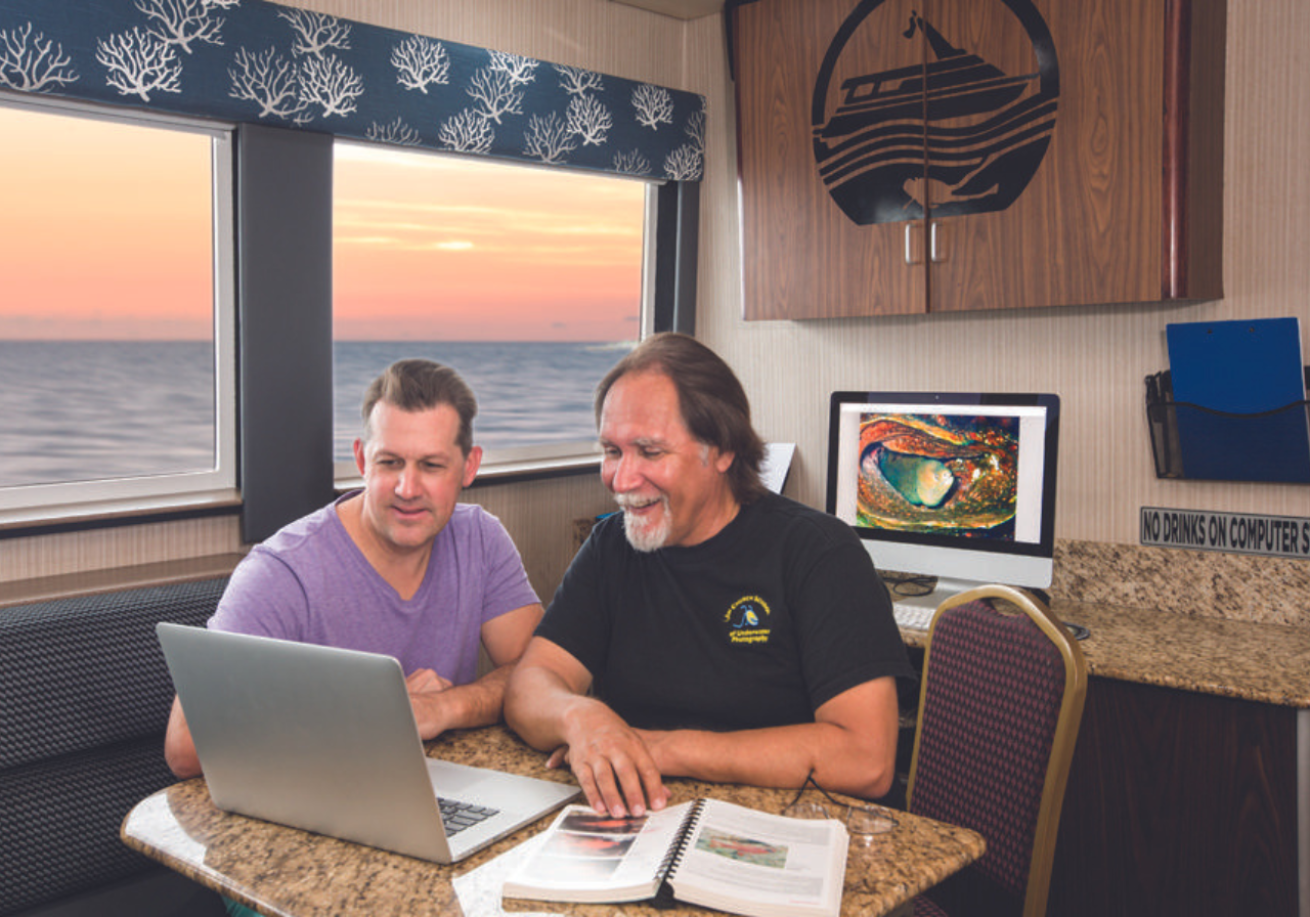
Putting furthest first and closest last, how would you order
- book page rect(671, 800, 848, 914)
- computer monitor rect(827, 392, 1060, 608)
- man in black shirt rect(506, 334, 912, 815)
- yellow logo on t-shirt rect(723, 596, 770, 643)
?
1. computer monitor rect(827, 392, 1060, 608)
2. yellow logo on t-shirt rect(723, 596, 770, 643)
3. man in black shirt rect(506, 334, 912, 815)
4. book page rect(671, 800, 848, 914)

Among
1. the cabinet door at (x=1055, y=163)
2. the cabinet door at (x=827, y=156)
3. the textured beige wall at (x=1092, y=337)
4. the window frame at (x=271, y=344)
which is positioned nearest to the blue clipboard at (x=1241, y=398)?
the textured beige wall at (x=1092, y=337)

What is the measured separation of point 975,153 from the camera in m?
2.62

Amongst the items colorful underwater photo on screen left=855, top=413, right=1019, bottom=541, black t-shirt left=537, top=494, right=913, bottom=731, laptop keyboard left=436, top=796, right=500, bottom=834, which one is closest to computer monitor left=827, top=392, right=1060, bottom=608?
A: colorful underwater photo on screen left=855, top=413, right=1019, bottom=541

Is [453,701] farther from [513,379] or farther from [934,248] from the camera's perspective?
[513,379]

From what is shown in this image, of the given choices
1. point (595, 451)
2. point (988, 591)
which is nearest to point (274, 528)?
point (595, 451)

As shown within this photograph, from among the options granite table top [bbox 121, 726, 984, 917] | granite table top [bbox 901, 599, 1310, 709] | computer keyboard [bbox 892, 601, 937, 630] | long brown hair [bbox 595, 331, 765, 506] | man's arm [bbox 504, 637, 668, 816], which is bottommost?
granite table top [bbox 121, 726, 984, 917]

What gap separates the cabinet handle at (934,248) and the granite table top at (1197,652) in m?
0.92

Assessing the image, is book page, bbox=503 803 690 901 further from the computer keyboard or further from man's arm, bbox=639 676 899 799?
the computer keyboard

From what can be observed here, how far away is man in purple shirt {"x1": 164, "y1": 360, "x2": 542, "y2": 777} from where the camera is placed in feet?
5.63

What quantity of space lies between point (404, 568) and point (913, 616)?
1.18 m

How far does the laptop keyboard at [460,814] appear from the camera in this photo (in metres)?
1.27

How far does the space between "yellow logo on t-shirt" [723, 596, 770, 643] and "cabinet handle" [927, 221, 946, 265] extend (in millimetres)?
1390

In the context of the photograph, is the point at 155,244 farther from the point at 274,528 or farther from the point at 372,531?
the point at 372,531

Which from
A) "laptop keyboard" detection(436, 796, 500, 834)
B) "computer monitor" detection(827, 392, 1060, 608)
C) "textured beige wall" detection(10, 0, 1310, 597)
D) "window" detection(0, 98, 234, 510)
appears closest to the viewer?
"laptop keyboard" detection(436, 796, 500, 834)
